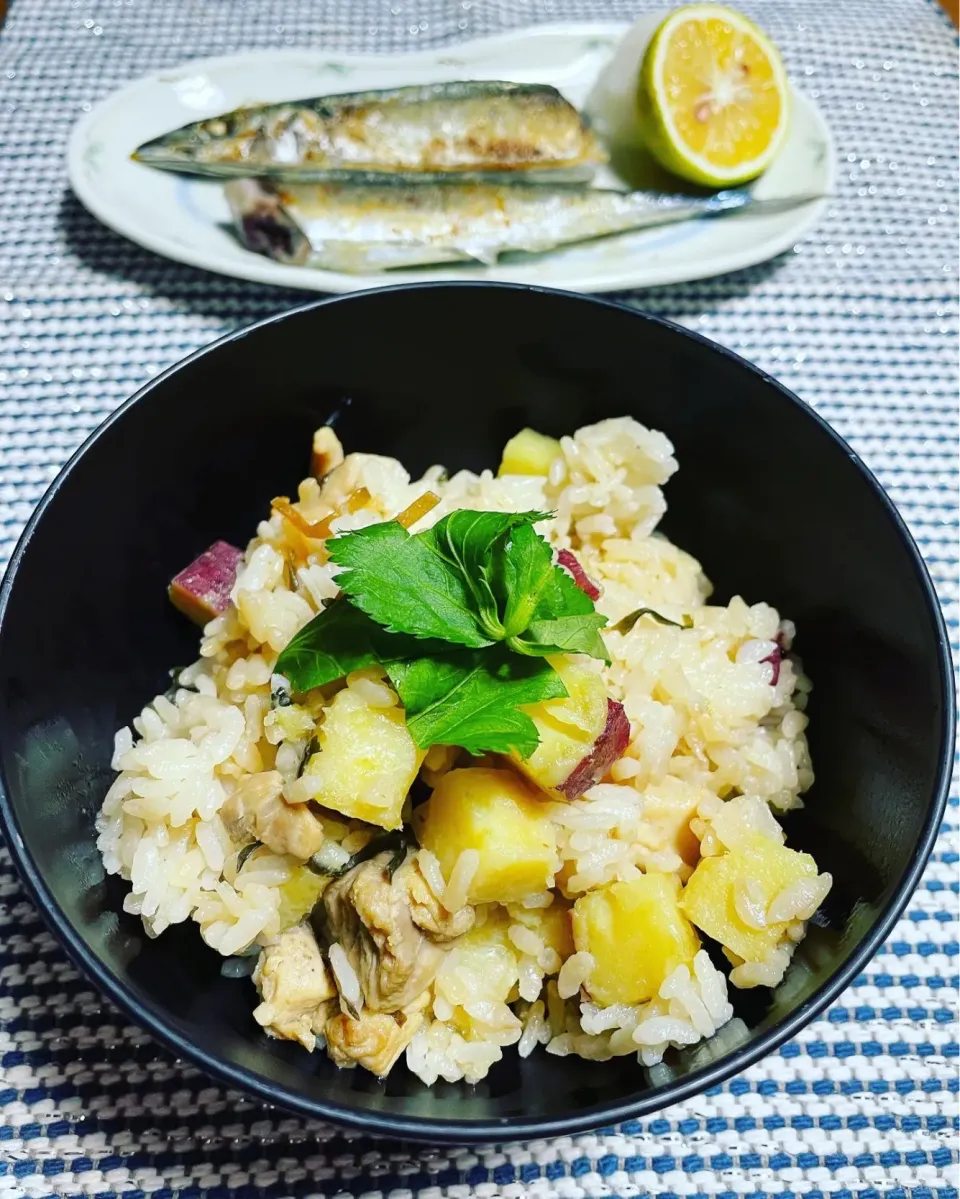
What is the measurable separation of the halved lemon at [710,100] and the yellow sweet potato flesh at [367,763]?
223cm

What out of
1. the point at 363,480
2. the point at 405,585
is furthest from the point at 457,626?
the point at 363,480

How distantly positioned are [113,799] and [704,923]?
3.07 feet

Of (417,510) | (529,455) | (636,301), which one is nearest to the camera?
(417,510)

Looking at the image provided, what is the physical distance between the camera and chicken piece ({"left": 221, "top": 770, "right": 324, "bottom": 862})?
142 cm

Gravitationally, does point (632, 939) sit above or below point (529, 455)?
below

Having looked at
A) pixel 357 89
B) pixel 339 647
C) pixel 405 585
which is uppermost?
pixel 357 89

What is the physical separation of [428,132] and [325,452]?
5.51 feet

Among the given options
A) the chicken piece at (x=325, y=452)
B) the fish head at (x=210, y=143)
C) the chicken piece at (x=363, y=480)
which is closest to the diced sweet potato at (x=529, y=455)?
the chicken piece at (x=363, y=480)

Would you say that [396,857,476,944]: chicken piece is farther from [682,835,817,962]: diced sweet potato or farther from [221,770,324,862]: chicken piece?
[682,835,817,962]: diced sweet potato

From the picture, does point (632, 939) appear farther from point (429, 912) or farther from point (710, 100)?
point (710, 100)

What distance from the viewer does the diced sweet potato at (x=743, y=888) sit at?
1.40m

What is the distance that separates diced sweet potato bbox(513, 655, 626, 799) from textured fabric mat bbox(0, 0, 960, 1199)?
67 centimetres

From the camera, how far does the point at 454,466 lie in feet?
6.82

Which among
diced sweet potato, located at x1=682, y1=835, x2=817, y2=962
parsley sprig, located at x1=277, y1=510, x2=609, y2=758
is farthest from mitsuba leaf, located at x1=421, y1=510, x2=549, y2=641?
diced sweet potato, located at x1=682, y1=835, x2=817, y2=962
